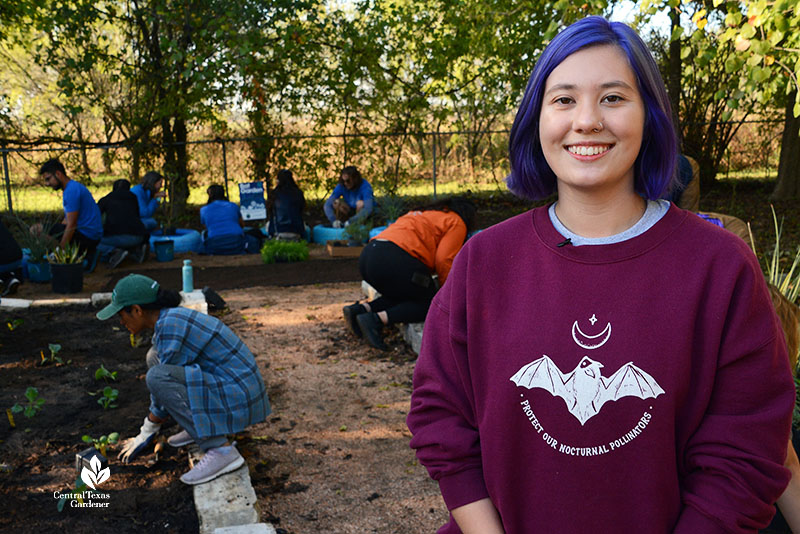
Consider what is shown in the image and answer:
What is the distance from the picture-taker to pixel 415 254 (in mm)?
5969

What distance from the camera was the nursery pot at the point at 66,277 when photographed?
8.34m

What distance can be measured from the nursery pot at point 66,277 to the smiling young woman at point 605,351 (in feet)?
25.6

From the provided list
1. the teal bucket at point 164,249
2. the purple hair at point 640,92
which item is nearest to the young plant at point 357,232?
the teal bucket at point 164,249

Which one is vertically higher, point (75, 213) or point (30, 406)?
point (75, 213)

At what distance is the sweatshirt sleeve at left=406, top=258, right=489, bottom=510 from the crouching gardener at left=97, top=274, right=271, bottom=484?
2452 millimetres

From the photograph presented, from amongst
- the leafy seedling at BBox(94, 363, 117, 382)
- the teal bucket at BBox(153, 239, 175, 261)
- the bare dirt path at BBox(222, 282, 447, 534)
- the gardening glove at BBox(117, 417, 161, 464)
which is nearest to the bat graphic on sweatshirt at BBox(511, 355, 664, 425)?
the bare dirt path at BBox(222, 282, 447, 534)

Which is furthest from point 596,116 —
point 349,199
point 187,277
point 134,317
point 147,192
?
point 349,199

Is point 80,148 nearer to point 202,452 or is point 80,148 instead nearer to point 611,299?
point 202,452

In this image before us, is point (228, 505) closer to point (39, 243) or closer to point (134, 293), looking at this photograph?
point (134, 293)

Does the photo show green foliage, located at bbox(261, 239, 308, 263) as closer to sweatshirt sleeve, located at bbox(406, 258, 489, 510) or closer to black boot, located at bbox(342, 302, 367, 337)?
black boot, located at bbox(342, 302, 367, 337)

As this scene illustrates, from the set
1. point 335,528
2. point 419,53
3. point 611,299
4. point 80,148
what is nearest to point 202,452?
point 335,528

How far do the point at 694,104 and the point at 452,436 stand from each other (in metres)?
14.9

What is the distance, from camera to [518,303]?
1346 millimetres

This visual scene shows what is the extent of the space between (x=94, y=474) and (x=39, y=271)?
6.12 m
